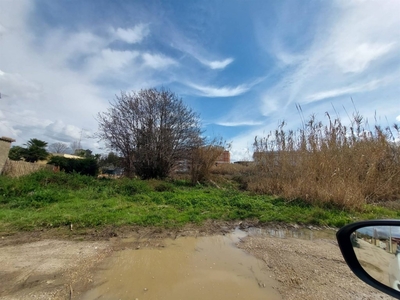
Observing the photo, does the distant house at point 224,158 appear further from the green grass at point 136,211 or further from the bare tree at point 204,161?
the green grass at point 136,211

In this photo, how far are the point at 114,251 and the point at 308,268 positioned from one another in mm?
3163

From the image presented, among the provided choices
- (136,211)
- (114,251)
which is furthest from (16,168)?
(114,251)

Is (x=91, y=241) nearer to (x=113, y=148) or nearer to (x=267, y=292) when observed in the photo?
(x=267, y=292)

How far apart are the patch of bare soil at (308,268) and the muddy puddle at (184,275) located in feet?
0.70

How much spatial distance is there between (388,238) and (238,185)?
11.8m

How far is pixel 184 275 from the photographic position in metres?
2.91

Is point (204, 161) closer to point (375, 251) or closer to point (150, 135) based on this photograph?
point (150, 135)

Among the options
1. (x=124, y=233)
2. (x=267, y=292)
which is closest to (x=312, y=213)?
(x=267, y=292)

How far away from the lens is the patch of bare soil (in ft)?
8.16

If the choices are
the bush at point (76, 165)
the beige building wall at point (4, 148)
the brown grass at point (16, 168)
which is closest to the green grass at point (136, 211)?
the brown grass at point (16, 168)

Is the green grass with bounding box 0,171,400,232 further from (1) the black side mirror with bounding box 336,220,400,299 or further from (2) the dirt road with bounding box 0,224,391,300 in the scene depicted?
(1) the black side mirror with bounding box 336,220,400,299

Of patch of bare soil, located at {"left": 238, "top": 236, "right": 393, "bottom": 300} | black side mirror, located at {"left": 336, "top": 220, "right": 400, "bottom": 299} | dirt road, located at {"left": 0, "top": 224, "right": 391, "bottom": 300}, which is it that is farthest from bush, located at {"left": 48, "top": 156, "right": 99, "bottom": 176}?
black side mirror, located at {"left": 336, "top": 220, "right": 400, "bottom": 299}

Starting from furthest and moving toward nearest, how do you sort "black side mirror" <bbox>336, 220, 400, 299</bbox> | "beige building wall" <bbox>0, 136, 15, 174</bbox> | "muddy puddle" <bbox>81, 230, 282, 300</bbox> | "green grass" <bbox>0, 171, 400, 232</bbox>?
"beige building wall" <bbox>0, 136, 15, 174</bbox>, "green grass" <bbox>0, 171, 400, 232</bbox>, "muddy puddle" <bbox>81, 230, 282, 300</bbox>, "black side mirror" <bbox>336, 220, 400, 299</bbox>

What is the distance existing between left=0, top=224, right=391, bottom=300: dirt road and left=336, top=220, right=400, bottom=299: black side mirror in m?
1.37
